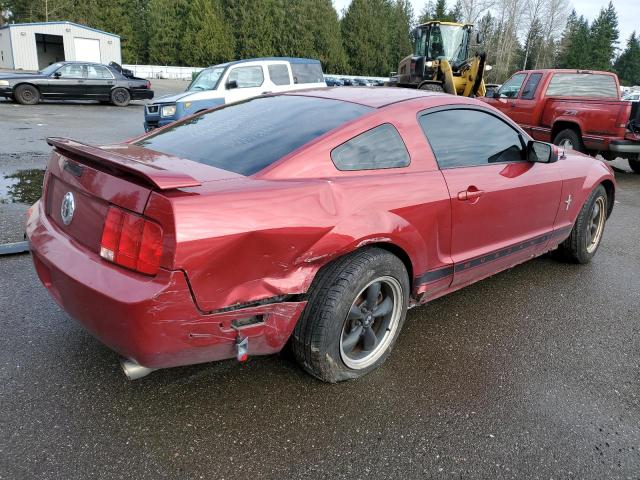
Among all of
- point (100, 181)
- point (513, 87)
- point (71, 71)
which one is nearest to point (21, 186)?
point (100, 181)

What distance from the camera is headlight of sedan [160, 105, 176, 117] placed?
405 inches

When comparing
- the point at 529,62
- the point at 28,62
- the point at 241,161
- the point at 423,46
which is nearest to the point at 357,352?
the point at 241,161

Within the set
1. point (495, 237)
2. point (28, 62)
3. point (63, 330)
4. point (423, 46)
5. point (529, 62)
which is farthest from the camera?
point (529, 62)

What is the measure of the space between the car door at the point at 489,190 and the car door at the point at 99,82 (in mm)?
17232

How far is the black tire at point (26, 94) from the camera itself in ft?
53.7

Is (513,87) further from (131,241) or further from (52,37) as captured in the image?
(52,37)

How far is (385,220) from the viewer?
256 cm

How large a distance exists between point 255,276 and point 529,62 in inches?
3303

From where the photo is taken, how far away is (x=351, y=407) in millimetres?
2469

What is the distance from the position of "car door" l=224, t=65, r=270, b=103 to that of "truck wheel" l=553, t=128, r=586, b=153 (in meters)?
6.17

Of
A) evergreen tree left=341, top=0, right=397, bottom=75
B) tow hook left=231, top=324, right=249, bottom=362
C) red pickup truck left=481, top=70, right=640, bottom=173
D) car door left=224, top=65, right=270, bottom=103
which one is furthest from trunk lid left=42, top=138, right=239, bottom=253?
evergreen tree left=341, top=0, right=397, bottom=75

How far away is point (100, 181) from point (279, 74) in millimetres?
9932

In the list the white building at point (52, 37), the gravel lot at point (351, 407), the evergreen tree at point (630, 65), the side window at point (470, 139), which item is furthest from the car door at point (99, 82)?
the evergreen tree at point (630, 65)

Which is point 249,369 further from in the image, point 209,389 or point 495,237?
point 495,237
